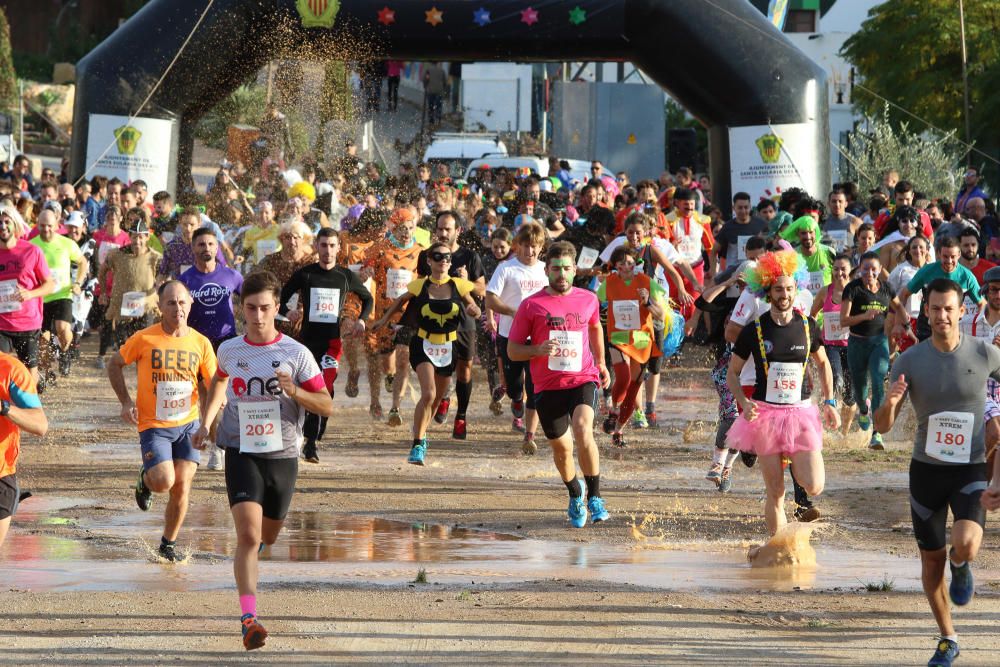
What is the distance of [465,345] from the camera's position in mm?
12891

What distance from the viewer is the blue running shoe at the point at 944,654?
6.39 metres

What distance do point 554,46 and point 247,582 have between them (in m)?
14.8

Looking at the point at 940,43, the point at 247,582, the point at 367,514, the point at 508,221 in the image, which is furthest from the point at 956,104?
the point at 247,582

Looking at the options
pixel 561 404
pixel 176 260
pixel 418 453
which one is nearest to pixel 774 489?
pixel 561 404

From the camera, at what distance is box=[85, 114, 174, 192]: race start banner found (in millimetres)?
20469

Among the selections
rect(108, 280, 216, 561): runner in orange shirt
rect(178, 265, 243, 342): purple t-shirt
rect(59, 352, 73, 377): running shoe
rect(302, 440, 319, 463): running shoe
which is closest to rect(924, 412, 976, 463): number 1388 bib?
rect(108, 280, 216, 561): runner in orange shirt

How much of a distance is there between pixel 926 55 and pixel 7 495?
3003 cm

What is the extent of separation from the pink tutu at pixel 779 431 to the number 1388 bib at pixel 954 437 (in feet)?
6.40

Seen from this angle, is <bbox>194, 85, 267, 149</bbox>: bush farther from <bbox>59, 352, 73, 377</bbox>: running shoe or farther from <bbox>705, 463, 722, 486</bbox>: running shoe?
<bbox>705, 463, 722, 486</bbox>: running shoe

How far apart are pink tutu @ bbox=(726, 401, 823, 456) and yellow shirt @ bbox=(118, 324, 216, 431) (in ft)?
9.36

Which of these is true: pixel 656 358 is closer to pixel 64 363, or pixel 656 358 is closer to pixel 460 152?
pixel 64 363

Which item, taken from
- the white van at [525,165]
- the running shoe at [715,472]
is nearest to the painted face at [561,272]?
the running shoe at [715,472]

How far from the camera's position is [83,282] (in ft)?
53.2

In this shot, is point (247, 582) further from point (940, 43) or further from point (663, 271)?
point (940, 43)
